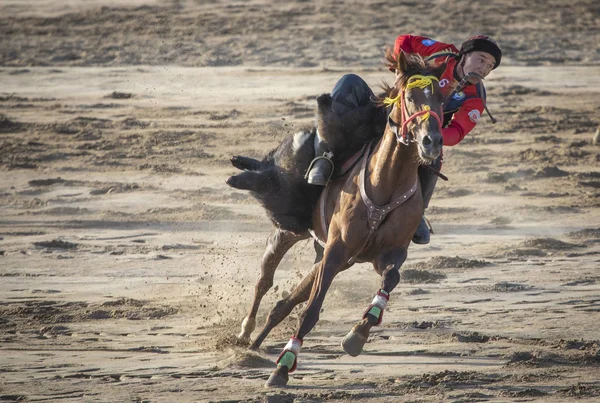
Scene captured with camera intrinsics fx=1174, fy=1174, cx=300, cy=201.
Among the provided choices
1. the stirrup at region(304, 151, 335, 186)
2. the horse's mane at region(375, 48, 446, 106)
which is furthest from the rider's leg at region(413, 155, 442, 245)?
the horse's mane at region(375, 48, 446, 106)

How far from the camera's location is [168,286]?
36.0 feet

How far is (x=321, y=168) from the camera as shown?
26.9ft

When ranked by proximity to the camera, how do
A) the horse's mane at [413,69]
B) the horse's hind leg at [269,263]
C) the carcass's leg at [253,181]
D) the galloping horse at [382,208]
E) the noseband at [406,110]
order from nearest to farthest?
the noseband at [406,110] < the galloping horse at [382,208] < the horse's mane at [413,69] < the carcass's leg at [253,181] < the horse's hind leg at [269,263]

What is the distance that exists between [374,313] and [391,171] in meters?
0.93

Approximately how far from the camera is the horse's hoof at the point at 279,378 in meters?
7.52

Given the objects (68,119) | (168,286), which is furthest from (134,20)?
(168,286)

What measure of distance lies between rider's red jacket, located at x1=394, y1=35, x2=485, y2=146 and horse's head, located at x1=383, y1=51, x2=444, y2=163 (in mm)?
328

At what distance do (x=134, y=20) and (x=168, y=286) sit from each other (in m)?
14.4

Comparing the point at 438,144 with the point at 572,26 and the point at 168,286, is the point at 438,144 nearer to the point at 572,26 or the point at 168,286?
the point at 168,286

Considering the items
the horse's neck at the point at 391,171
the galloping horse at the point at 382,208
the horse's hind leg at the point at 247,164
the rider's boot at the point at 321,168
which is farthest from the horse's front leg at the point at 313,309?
the horse's hind leg at the point at 247,164

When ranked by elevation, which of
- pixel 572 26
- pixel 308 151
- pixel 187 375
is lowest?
pixel 572 26

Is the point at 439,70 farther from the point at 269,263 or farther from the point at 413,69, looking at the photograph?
the point at 269,263

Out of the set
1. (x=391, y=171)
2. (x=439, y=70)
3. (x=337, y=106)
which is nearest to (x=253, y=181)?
(x=337, y=106)

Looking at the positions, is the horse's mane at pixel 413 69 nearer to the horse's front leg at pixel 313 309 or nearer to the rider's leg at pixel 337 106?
the rider's leg at pixel 337 106
